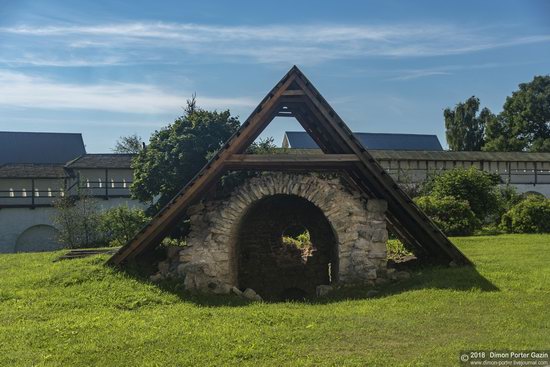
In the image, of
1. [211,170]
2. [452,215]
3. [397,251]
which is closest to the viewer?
[211,170]

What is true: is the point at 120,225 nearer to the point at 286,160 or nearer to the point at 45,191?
the point at 45,191

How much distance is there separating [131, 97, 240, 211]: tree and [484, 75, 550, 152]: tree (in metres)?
39.4

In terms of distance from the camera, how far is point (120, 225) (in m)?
22.4

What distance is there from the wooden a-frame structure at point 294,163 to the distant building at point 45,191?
788 inches

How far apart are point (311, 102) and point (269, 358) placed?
5.69 meters

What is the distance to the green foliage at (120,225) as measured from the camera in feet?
70.6

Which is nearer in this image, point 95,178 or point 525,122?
point 95,178

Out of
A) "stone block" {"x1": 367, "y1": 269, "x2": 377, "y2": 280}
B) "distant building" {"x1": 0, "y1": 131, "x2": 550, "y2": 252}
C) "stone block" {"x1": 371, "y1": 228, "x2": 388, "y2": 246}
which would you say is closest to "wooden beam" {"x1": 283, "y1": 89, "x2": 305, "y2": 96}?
"stone block" {"x1": 371, "y1": 228, "x2": 388, "y2": 246}

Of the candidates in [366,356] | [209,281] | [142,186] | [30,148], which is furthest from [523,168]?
[30,148]

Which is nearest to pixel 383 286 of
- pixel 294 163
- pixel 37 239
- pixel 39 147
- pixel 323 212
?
pixel 323 212

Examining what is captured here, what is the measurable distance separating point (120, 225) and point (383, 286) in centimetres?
1510

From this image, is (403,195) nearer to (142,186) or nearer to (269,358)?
(269,358)

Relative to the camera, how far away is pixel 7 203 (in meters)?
30.8

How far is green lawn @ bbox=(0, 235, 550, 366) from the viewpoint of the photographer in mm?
6199
